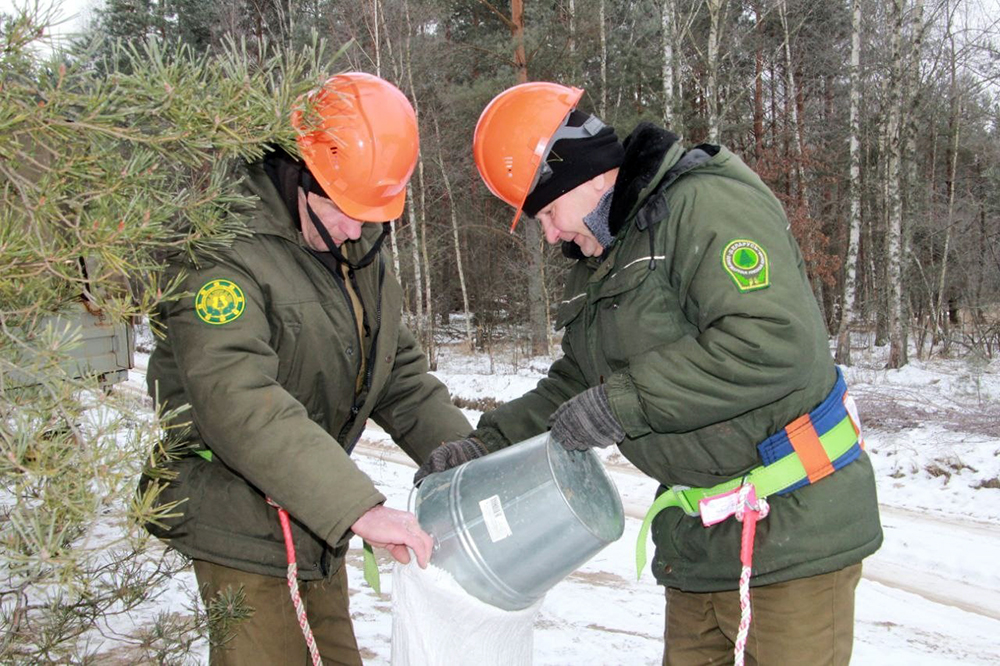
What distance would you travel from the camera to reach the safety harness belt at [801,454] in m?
1.99

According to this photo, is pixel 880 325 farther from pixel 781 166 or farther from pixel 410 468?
pixel 410 468

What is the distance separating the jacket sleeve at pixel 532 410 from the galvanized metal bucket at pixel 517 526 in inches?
25.8

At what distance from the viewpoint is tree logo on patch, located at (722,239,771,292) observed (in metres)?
1.86

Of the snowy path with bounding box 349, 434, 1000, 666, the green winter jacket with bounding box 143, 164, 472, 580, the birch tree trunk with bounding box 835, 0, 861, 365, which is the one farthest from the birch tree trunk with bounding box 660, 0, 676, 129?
the green winter jacket with bounding box 143, 164, 472, 580

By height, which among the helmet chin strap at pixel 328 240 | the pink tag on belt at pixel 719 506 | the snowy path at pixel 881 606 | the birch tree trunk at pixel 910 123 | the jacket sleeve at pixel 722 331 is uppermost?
the birch tree trunk at pixel 910 123

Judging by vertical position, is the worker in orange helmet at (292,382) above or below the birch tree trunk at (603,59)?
below

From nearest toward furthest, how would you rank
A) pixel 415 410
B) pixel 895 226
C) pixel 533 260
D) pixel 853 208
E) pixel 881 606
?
pixel 415 410, pixel 881 606, pixel 895 226, pixel 853 208, pixel 533 260

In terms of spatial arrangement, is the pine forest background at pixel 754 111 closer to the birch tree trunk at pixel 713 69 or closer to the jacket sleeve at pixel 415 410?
the birch tree trunk at pixel 713 69

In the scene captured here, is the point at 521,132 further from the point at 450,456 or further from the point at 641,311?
the point at 450,456

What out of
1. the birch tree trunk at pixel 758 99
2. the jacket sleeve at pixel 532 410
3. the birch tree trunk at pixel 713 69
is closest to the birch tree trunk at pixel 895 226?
the birch tree trunk at pixel 713 69

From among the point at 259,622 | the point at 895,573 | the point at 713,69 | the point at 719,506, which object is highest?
the point at 713,69

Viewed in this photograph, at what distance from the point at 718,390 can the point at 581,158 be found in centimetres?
79

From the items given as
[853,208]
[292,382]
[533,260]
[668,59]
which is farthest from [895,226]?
[292,382]

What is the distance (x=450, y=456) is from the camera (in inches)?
95.7
